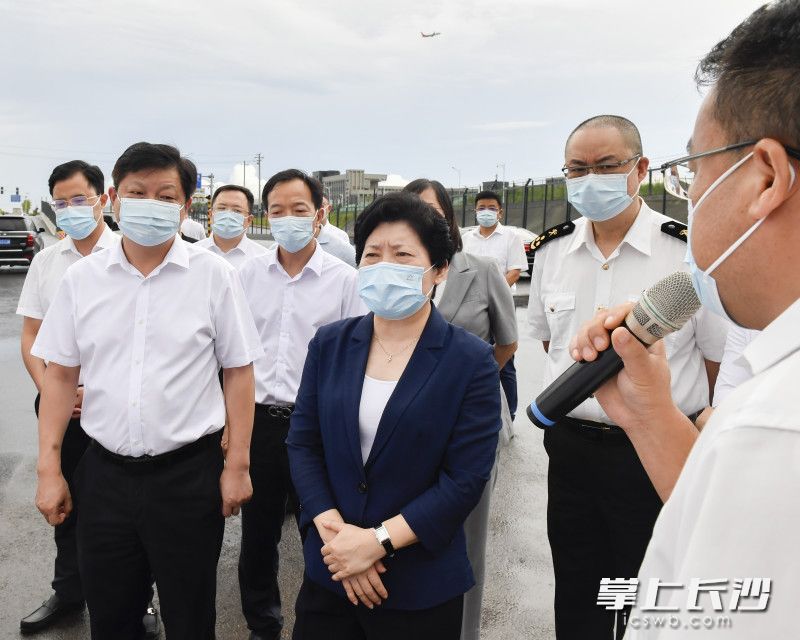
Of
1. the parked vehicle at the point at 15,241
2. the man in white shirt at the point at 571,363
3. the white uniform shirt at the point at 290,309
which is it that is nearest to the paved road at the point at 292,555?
the man in white shirt at the point at 571,363

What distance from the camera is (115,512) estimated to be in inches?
93.7

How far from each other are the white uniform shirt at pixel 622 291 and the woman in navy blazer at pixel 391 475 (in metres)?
0.57

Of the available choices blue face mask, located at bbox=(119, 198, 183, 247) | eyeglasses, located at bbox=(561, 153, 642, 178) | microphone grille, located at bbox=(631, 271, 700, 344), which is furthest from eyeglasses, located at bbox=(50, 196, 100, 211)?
microphone grille, located at bbox=(631, 271, 700, 344)

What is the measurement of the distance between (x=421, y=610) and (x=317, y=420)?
0.70m

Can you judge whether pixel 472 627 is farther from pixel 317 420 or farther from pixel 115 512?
pixel 115 512

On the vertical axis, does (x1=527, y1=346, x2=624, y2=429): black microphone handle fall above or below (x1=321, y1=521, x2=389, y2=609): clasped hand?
above

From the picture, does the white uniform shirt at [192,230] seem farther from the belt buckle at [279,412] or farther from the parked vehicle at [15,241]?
the parked vehicle at [15,241]

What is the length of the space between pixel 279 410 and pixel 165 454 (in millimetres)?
857

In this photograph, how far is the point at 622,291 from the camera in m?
2.74

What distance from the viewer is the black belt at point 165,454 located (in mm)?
2402

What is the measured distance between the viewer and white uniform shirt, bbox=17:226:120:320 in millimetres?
3387

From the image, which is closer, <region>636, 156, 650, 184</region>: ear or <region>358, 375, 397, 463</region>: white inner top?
<region>358, 375, 397, 463</region>: white inner top

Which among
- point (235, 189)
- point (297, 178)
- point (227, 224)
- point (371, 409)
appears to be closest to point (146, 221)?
point (371, 409)

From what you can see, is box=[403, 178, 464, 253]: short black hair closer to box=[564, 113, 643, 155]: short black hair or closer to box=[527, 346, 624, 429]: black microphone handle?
box=[564, 113, 643, 155]: short black hair
